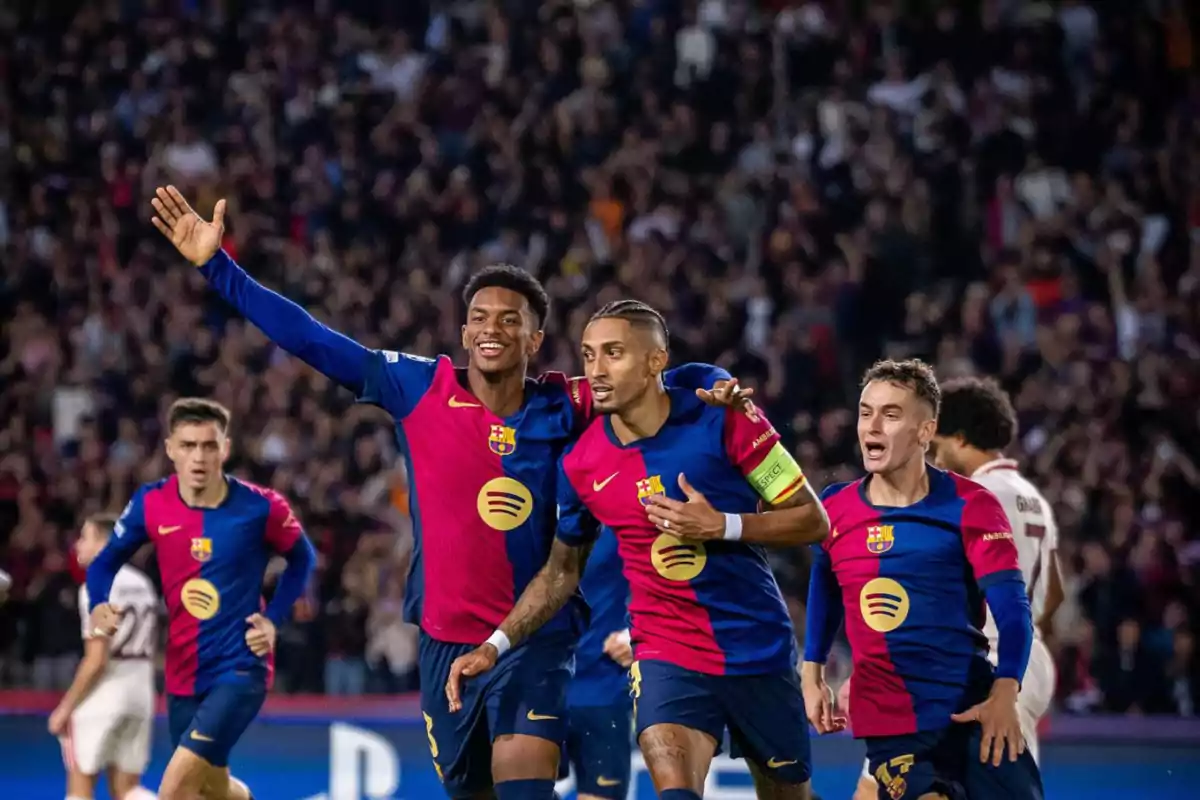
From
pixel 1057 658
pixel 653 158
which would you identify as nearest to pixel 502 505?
pixel 1057 658

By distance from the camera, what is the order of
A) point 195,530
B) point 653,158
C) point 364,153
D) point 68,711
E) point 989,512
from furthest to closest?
1. point 364,153
2. point 653,158
3. point 68,711
4. point 195,530
5. point 989,512

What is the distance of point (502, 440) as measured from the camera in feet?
21.1

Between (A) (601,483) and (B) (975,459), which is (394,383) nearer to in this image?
(A) (601,483)

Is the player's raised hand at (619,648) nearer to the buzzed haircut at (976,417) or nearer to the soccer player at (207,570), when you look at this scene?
the buzzed haircut at (976,417)

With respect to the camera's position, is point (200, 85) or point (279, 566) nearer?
point (279, 566)

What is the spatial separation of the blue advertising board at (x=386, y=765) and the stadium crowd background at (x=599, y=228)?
1283 mm

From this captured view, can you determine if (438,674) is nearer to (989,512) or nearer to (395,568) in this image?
(989,512)

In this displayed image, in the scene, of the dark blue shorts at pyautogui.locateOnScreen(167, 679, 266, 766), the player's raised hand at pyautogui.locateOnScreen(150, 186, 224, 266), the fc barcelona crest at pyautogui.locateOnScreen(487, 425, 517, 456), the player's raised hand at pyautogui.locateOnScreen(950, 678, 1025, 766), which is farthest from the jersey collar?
the dark blue shorts at pyautogui.locateOnScreen(167, 679, 266, 766)

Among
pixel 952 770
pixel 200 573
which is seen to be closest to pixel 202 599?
pixel 200 573

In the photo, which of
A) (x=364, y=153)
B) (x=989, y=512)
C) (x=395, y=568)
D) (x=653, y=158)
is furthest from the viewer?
(x=364, y=153)

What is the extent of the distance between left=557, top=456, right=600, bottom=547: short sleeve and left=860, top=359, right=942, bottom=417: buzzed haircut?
117 centimetres

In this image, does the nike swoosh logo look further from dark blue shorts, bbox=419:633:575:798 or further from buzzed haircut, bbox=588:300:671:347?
dark blue shorts, bbox=419:633:575:798

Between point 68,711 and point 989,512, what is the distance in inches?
241

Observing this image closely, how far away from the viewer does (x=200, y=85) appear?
61.4ft
